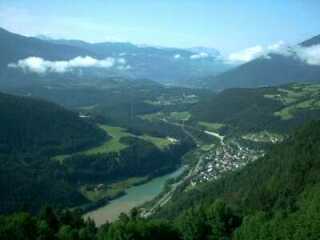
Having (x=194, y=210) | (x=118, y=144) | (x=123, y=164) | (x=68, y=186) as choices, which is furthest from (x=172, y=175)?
(x=194, y=210)

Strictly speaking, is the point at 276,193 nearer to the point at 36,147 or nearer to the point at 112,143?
the point at 36,147

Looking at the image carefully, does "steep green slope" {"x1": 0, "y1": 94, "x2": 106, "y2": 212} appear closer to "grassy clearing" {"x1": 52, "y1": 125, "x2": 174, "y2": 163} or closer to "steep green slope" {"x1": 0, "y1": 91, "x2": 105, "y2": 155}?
"steep green slope" {"x1": 0, "y1": 91, "x2": 105, "y2": 155}

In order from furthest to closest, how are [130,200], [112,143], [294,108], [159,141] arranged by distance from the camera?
[294,108] → [159,141] → [112,143] → [130,200]

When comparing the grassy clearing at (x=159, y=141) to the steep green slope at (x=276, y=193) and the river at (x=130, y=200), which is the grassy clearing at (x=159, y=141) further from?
the steep green slope at (x=276, y=193)

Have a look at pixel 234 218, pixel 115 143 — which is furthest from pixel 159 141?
pixel 234 218

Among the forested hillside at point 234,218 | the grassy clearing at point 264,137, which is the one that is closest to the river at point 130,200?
the forested hillside at point 234,218
